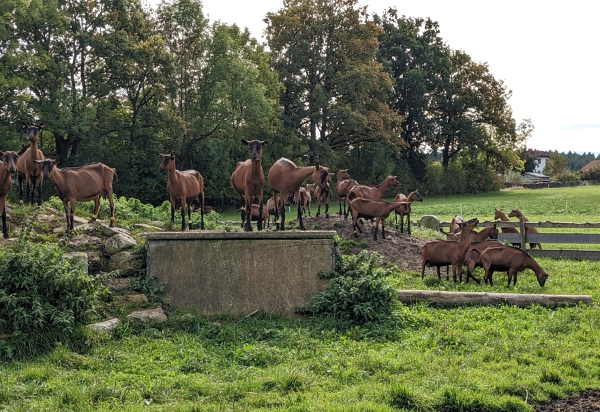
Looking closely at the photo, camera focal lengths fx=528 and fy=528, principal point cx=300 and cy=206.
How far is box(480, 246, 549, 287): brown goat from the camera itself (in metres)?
11.1

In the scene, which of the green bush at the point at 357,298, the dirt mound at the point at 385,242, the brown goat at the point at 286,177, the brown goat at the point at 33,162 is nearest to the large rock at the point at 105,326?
the green bush at the point at 357,298

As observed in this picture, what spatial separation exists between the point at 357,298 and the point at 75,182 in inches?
269

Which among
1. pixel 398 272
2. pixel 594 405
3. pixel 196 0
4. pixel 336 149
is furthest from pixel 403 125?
pixel 594 405

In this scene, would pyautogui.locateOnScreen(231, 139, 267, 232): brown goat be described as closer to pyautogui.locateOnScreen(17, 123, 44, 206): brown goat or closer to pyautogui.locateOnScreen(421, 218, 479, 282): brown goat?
pyautogui.locateOnScreen(421, 218, 479, 282): brown goat

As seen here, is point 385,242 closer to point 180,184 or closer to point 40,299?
point 180,184

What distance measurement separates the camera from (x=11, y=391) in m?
5.65

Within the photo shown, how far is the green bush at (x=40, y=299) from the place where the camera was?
7027 millimetres

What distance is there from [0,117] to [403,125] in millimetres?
38586

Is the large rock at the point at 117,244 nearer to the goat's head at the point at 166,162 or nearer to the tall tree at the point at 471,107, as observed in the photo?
the goat's head at the point at 166,162

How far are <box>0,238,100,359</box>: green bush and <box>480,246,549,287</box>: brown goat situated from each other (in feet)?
26.0

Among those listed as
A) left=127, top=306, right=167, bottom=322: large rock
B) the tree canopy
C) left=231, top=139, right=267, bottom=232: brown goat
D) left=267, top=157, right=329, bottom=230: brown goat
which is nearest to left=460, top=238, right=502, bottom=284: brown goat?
left=267, top=157, right=329, bottom=230: brown goat

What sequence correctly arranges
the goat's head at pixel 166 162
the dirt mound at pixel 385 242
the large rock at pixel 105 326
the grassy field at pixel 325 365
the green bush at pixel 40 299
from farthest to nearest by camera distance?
the dirt mound at pixel 385 242 → the goat's head at pixel 166 162 → the large rock at pixel 105 326 → the green bush at pixel 40 299 → the grassy field at pixel 325 365

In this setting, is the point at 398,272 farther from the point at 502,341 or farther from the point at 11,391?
the point at 11,391

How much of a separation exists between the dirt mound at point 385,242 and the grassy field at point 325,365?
4778 millimetres
